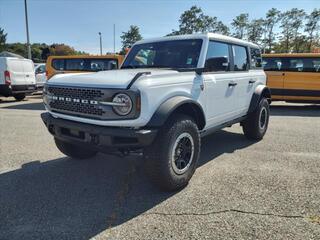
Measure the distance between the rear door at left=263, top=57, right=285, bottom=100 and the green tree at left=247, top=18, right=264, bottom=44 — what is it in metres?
27.1

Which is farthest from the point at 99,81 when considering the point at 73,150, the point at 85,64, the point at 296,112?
the point at 85,64

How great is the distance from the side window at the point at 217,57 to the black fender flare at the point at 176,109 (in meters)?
0.72

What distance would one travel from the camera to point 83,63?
43.5 feet

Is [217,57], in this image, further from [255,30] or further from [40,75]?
[255,30]

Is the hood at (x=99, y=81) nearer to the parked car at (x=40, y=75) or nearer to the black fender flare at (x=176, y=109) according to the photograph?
the black fender flare at (x=176, y=109)

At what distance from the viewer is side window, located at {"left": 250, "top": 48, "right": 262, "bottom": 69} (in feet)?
20.2

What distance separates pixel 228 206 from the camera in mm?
3398

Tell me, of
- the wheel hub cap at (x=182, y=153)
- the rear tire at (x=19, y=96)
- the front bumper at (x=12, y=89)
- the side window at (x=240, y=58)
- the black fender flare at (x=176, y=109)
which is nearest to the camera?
the black fender flare at (x=176, y=109)

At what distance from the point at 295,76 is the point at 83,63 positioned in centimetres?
846

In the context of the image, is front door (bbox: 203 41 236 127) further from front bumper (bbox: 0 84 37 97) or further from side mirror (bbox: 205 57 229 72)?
front bumper (bbox: 0 84 37 97)

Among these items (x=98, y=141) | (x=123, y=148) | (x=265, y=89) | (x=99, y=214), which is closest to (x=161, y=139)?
(x=123, y=148)

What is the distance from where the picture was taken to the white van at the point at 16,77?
43.8 ft

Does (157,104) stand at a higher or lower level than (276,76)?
lower

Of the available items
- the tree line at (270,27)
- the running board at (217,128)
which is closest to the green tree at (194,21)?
the tree line at (270,27)
